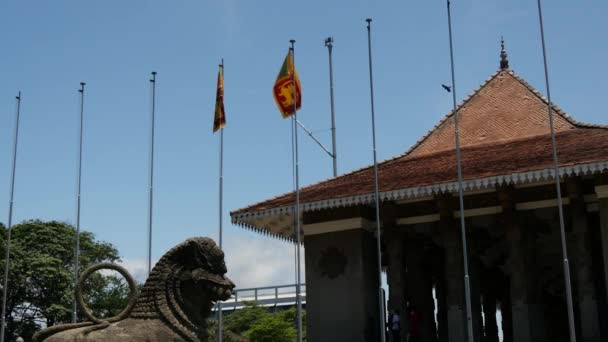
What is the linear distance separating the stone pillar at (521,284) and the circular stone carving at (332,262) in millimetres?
4280

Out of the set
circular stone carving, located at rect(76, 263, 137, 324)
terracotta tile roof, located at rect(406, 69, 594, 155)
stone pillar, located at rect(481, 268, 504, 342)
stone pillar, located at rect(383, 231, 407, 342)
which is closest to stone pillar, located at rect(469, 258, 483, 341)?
stone pillar, located at rect(383, 231, 407, 342)

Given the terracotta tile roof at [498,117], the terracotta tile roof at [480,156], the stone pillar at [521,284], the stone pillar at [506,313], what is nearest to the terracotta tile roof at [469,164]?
the terracotta tile roof at [480,156]

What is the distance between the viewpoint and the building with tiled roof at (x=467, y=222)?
21578 mm

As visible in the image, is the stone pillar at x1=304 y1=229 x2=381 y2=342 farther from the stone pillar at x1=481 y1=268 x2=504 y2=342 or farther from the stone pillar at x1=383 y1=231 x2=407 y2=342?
the stone pillar at x1=481 y1=268 x2=504 y2=342

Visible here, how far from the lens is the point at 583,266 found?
2162 cm

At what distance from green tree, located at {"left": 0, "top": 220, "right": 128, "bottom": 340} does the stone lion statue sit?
102 feet

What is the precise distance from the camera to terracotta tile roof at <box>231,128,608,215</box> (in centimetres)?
2100

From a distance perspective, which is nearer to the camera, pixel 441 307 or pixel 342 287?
pixel 342 287

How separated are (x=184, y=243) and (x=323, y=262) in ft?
48.2

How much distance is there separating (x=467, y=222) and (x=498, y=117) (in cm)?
484

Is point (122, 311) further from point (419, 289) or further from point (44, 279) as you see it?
point (44, 279)

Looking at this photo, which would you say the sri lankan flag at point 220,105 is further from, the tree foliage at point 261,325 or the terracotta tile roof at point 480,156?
the tree foliage at point 261,325

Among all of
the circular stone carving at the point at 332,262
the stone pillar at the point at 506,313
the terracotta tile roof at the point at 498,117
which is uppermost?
the terracotta tile roof at the point at 498,117

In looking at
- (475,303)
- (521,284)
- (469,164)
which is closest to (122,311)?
(521,284)
